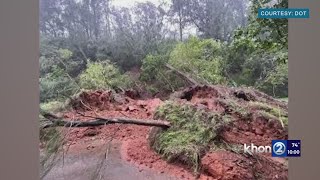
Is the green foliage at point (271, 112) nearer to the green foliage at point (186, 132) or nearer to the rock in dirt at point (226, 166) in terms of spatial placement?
the green foliage at point (186, 132)

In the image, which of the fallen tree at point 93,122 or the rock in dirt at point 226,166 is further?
the fallen tree at point 93,122

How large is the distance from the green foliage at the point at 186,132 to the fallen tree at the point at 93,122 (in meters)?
0.05

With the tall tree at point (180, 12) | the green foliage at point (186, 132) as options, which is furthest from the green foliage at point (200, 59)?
the green foliage at point (186, 132)

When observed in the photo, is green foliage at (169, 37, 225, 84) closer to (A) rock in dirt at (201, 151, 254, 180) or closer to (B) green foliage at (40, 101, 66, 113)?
Result: (A) rock in dirt at (201, 151, 254, 180)

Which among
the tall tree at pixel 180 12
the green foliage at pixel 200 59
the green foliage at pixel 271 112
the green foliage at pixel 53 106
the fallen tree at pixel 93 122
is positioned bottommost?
the fallen tree at pixel 93 122

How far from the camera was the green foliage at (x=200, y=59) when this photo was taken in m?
2.65

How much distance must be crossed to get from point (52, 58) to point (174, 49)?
2.69 ft

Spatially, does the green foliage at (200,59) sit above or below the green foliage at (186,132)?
above

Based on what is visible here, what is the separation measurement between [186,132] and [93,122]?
628 millimetres

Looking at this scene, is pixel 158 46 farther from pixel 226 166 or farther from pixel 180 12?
pixel 226 166

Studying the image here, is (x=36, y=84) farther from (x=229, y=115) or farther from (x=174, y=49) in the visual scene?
(x=229, y=115)

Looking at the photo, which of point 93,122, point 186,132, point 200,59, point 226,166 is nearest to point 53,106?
point 93,122

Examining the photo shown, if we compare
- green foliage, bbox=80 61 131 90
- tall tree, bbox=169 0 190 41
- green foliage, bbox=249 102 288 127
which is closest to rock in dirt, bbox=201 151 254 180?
green foliage, bbox=249 102 288 127

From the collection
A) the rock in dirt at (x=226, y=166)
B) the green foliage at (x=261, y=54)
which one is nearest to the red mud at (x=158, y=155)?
the rock in dirt at (x=226, y=166)
